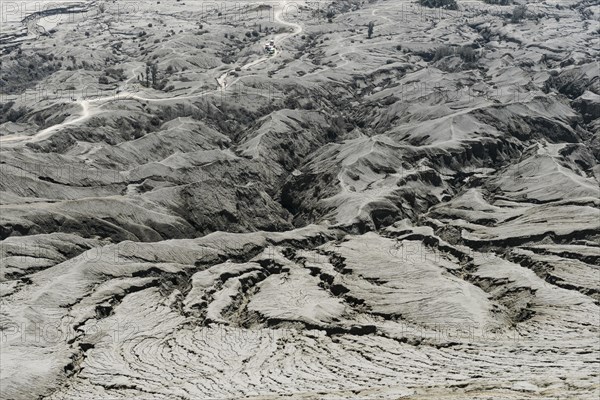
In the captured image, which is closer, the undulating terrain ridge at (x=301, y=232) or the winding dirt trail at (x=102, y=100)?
Answer: the undulating terrain ridge at (x=301, y=232)

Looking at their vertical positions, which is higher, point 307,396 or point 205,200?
point 307,396

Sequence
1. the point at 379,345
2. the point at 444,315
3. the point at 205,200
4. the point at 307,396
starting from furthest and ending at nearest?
the point at 205,200
the point at 444,315
the point at 379,345
the point at 307,396

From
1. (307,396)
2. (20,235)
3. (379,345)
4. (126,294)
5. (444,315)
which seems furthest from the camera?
(20,235)

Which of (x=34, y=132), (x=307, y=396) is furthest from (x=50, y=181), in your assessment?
(x=307, y=396)

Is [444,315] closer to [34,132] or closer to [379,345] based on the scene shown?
[379,345]

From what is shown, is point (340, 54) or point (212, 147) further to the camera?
point (340, 54)

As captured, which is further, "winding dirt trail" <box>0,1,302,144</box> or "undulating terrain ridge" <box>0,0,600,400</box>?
"winding dirt trail" <box>0,1,302,144</box>

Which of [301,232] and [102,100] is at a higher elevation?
[102,100]

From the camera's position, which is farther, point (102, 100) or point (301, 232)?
point (102, 100)
